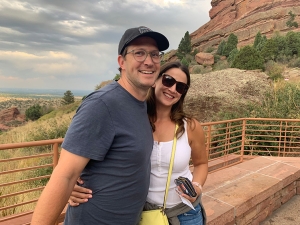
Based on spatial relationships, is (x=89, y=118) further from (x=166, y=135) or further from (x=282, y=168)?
(x=282, y=168)

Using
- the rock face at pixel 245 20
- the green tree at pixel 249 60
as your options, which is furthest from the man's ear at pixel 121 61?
the rock face at pixel 245 20

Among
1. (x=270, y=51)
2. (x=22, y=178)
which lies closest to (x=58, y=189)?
(x=22, y=178)

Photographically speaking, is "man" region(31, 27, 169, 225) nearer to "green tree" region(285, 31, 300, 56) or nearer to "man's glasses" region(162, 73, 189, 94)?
"man's glasses" region(162, 73, 189, 94)

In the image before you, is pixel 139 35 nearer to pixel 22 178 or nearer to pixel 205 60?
pixel 22 178

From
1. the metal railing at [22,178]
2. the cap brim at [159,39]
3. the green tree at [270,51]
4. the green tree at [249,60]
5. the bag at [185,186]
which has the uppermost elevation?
the green tree at [270,51]

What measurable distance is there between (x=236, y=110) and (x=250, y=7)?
5949cm

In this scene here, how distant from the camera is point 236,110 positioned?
10062 mm

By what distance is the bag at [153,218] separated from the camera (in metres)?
1.44

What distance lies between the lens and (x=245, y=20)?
55188 mm

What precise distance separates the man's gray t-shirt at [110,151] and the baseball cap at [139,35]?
194 mm

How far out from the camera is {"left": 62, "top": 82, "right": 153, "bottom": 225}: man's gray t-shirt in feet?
3.29

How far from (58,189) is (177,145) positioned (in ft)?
2.45

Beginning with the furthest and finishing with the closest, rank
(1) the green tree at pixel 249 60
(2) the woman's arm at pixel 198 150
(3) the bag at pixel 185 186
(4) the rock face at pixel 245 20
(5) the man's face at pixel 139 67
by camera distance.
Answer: (4) the rock face at pixel 245 20 < (1) the green tree at pixel 249 60 < (2) the woman's arm at pixel 198 150 < (3) the bag at pixel 185 186 < (5) the man's face at pixel 139 67

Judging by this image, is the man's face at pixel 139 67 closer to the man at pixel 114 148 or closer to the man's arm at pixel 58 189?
the man at pixel 114 148
